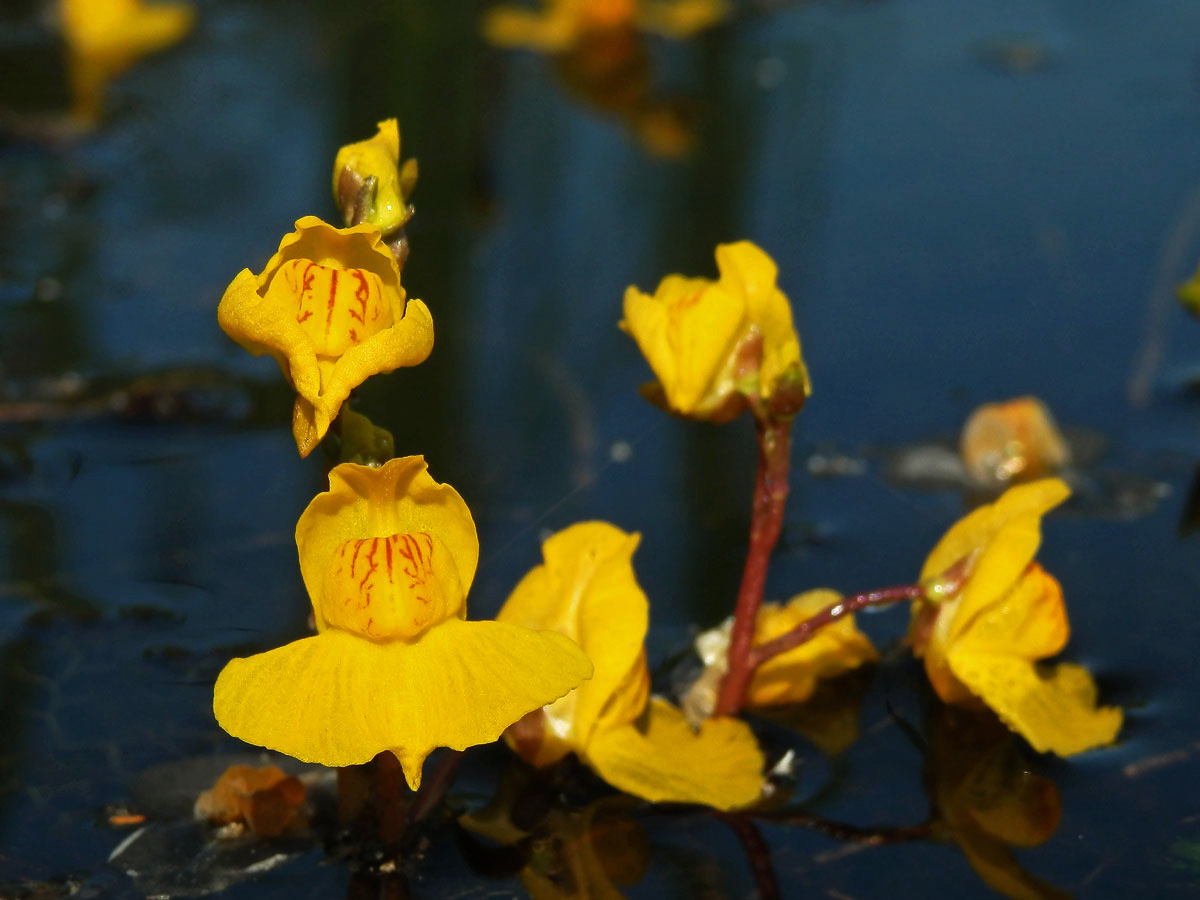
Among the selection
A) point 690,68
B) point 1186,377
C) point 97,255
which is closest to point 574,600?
point 1186,377

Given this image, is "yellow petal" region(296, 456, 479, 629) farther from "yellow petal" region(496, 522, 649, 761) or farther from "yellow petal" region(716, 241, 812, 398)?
"yellow petal" region(716, 241, 812, 398)

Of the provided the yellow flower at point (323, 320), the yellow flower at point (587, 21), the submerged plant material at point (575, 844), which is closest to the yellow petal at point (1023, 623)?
the submerged plant material at point (575, 844)

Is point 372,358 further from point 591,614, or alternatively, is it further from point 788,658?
point 788,658

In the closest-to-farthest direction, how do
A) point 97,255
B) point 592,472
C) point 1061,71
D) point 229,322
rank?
point 229,322 → point 592,472 → point 97,255 → point 1061,71

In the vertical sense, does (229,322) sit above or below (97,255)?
above

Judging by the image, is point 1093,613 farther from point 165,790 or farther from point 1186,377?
point 165,790

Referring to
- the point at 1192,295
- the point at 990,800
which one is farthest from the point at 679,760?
the point at 1192,295
